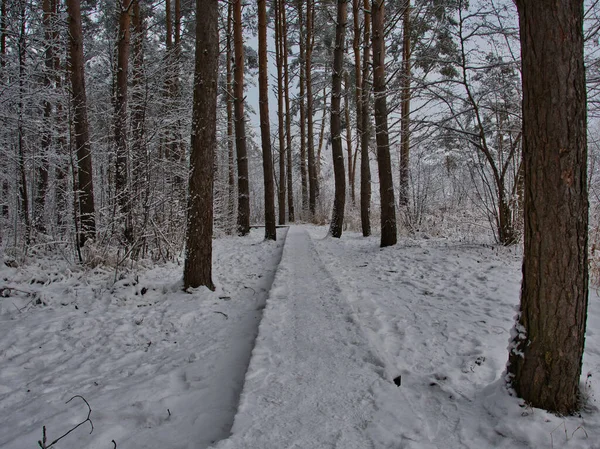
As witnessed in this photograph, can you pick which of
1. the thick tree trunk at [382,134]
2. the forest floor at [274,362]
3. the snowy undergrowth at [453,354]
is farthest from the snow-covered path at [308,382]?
the thick tree trunk at [382,134]

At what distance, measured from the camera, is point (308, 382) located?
226 centimetres

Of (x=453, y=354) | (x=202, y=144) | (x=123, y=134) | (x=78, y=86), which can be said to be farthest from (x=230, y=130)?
(x=453, y=354)

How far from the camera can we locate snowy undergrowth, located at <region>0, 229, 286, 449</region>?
198 centimetres

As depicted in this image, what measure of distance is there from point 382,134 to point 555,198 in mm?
6487

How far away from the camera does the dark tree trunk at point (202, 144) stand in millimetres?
4664

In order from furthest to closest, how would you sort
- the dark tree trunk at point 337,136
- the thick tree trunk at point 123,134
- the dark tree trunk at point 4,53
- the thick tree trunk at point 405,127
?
the dark tree trunk at point 337,136 → the thick tree trunk at point 405,127 → the dark tree trunk at point 4,53 → the thick tree trunk at point 123,134

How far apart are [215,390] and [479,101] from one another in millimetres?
6606

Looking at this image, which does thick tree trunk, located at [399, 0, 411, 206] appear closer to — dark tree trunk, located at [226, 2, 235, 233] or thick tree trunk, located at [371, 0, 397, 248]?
thick tree trunk, located at [371, 0, 397, 248]

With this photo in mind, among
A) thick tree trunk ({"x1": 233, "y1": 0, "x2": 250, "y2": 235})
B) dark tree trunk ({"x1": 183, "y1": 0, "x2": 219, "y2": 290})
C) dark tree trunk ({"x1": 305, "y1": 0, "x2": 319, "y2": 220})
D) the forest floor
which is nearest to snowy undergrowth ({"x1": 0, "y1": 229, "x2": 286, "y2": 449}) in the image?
the forest floor

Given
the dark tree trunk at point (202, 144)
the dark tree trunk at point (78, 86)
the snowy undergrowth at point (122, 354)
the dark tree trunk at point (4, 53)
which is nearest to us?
the snowy undergrowth at point (122, 354)

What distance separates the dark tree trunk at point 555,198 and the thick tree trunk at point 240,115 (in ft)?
32.2

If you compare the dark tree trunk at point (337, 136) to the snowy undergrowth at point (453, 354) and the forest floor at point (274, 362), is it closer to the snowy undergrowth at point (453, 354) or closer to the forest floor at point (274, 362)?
the snowy undergrowth at point (453, 354)

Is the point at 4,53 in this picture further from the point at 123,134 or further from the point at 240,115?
the point at 240,115

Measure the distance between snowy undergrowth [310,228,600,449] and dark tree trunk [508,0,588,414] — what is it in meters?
0.21
